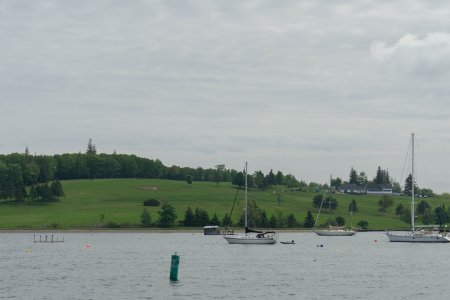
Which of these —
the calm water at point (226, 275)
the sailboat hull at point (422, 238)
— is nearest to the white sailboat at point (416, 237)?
the sailboat hull at point (422, 238)

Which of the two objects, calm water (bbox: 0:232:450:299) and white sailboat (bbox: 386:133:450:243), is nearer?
calm water (bbox: 0:232:450:299)

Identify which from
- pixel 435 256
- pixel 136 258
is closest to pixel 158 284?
pixel 136 258

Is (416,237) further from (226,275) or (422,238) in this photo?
(226,275)

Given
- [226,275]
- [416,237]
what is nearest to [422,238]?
[416,237]

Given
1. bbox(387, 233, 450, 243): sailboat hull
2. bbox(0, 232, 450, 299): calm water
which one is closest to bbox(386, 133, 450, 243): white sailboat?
bbox(387, 233, 450, 243): sailboat hull

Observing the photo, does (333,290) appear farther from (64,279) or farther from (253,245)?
(253,245)

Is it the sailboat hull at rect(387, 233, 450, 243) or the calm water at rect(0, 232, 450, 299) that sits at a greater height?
the sailboat hull at rect(387, 233, 450, 243)

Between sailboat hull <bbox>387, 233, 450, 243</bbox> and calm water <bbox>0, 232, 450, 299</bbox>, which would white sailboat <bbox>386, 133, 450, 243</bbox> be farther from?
calm water <bbox>0, 232, 450, 299</bbox>

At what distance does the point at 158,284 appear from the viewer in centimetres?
8812

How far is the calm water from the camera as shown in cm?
8062

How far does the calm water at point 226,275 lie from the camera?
80.6 m

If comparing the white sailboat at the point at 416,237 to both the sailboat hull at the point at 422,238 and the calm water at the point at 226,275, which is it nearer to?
the sailboat hull at the point at 422,238

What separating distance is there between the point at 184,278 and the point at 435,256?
63.8 m

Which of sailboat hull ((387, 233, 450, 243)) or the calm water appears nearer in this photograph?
the calm water
